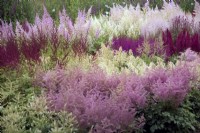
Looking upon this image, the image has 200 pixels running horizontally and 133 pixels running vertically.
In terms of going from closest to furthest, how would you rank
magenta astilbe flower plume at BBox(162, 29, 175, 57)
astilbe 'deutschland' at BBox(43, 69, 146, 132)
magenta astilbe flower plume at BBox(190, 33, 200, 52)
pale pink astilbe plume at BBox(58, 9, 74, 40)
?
astilbe 'deutschland' at BBox(43, 69, 146, 132)
pale pink astilbe plume at BBox(58, 9, 74, 40)
magenta astilbe flower plume at BBox(162, 29, 175, 57)
magenta astilbe flower plume at BBox(190, 33, 200, 52)

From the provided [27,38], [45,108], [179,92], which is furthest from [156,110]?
[27,38]

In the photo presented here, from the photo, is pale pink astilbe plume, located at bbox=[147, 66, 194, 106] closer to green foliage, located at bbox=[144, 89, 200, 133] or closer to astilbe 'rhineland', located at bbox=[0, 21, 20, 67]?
green foliage, located at bbox=[144, 89, 200, 133]

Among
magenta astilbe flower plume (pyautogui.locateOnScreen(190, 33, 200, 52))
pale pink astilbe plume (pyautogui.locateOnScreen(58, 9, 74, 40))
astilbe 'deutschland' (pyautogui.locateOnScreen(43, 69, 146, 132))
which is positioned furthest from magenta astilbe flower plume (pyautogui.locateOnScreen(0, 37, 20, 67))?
magenta astilbe flower plume (pyautogui.locateOnScreen(190, 33, 200, 52))

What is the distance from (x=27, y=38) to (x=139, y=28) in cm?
262

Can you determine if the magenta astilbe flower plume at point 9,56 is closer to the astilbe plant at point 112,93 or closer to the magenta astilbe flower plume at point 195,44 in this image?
the astilbe plant at point 112,93

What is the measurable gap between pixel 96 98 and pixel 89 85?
1.28ft

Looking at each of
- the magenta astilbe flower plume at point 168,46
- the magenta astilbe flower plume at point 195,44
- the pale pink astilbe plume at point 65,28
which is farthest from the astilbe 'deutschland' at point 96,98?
the magenta astilbe flower plume at point 195,44

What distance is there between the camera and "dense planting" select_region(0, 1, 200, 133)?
3270 mm

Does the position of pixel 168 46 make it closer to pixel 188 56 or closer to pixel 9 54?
pixel 188 56

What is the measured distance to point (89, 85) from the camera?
3.91 m

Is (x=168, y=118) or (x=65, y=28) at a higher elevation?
(x=65, y=28)

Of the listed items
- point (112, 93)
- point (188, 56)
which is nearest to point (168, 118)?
point (112, 93)

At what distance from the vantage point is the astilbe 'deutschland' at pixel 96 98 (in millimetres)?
3254

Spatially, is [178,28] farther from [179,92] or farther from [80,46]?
[179,92]
